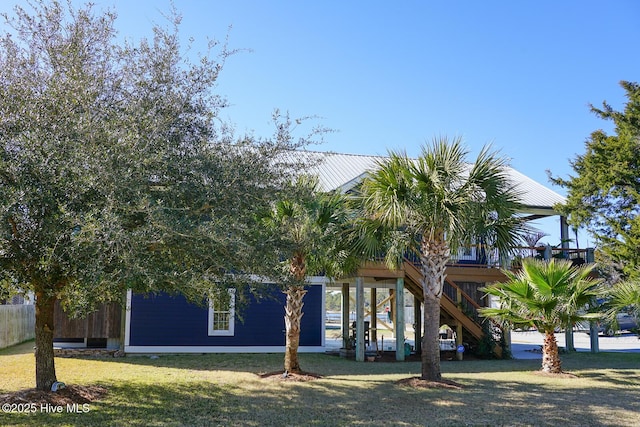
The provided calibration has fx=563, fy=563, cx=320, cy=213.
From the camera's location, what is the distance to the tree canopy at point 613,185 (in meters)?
19.7

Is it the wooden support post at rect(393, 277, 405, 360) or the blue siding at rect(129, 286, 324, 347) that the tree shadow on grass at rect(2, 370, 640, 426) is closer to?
the wooden support post at rect(393, 277, 405, 360)

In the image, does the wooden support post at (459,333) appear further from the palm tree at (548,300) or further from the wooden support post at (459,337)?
the palm tree at (548,300)

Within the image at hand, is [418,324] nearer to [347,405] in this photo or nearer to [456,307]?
[456,307]

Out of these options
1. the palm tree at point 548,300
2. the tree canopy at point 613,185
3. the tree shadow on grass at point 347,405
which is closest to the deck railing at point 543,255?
the tree canopy at point 613,185

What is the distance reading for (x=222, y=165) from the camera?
846 cm

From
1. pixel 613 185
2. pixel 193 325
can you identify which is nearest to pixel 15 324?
pixel 193 325

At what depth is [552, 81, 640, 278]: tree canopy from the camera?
64.6ft

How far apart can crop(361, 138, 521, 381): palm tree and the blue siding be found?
21.9 ft

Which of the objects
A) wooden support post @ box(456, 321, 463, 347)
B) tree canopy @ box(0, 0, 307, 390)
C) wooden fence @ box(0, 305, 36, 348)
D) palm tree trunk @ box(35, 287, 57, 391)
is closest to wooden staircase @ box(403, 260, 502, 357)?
wooden support post @ box(456, 321, 463, 347)

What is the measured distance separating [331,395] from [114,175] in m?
5.81

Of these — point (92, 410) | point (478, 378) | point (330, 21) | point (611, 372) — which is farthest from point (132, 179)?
point (611, 372)

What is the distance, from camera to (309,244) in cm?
1095

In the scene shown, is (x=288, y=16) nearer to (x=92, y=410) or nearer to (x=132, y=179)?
(x=132, y=179)

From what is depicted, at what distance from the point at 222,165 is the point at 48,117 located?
2.45 m
